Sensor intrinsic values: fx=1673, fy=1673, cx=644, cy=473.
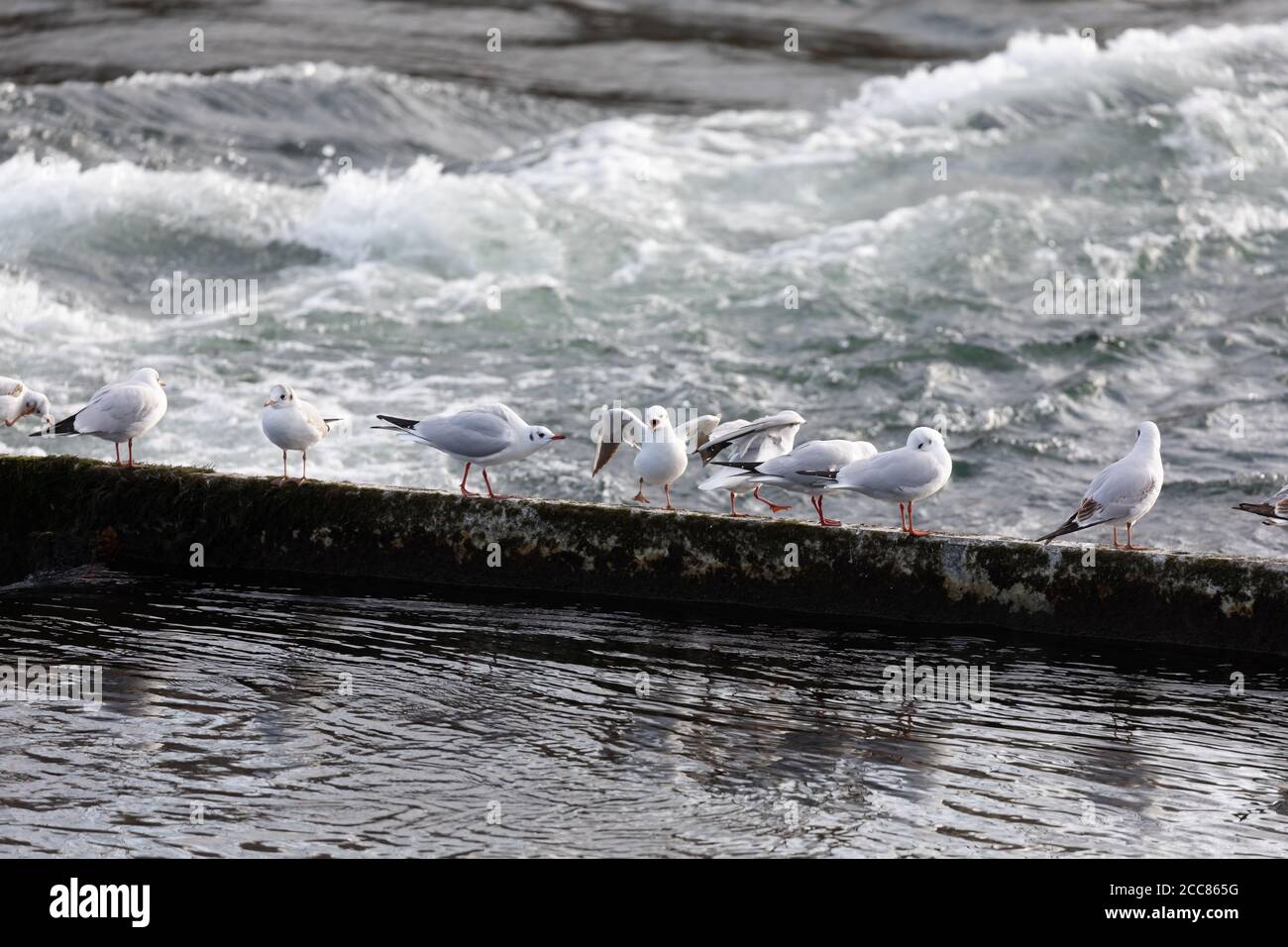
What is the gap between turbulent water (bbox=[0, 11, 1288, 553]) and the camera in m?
12.5

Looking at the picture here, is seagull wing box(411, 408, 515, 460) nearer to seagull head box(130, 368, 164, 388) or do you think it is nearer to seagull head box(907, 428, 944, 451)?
seagull head box(130, 368, 164, 388)

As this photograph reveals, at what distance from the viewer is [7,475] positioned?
26.7ft

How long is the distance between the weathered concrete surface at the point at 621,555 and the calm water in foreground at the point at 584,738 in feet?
0.61

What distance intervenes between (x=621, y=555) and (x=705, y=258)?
9.89m

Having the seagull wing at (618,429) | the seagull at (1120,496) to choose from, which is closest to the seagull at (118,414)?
the seagull wing at (618,429)

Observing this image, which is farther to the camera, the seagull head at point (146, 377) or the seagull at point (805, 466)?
the seagull head at point (146, 377)

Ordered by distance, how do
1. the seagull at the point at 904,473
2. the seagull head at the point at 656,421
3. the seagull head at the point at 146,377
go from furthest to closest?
1. the seagull head at the point at 146,377
2. the seagull head at the point at 656,421
3. the seagull at the point at 904,473

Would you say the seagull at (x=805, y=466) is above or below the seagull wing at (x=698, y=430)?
below

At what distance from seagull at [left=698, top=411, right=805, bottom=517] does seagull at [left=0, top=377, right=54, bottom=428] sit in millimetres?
3671

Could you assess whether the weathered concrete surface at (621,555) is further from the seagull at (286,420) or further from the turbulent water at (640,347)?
the seagull at (286,420)

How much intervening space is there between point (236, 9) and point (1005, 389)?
15823 mm

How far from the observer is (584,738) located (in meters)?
6.07

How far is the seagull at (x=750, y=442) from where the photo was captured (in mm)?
8109

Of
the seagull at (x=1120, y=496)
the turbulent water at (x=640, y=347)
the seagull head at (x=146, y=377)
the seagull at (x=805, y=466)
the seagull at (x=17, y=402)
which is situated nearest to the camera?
the turbulent water at (x=640, y=347)
